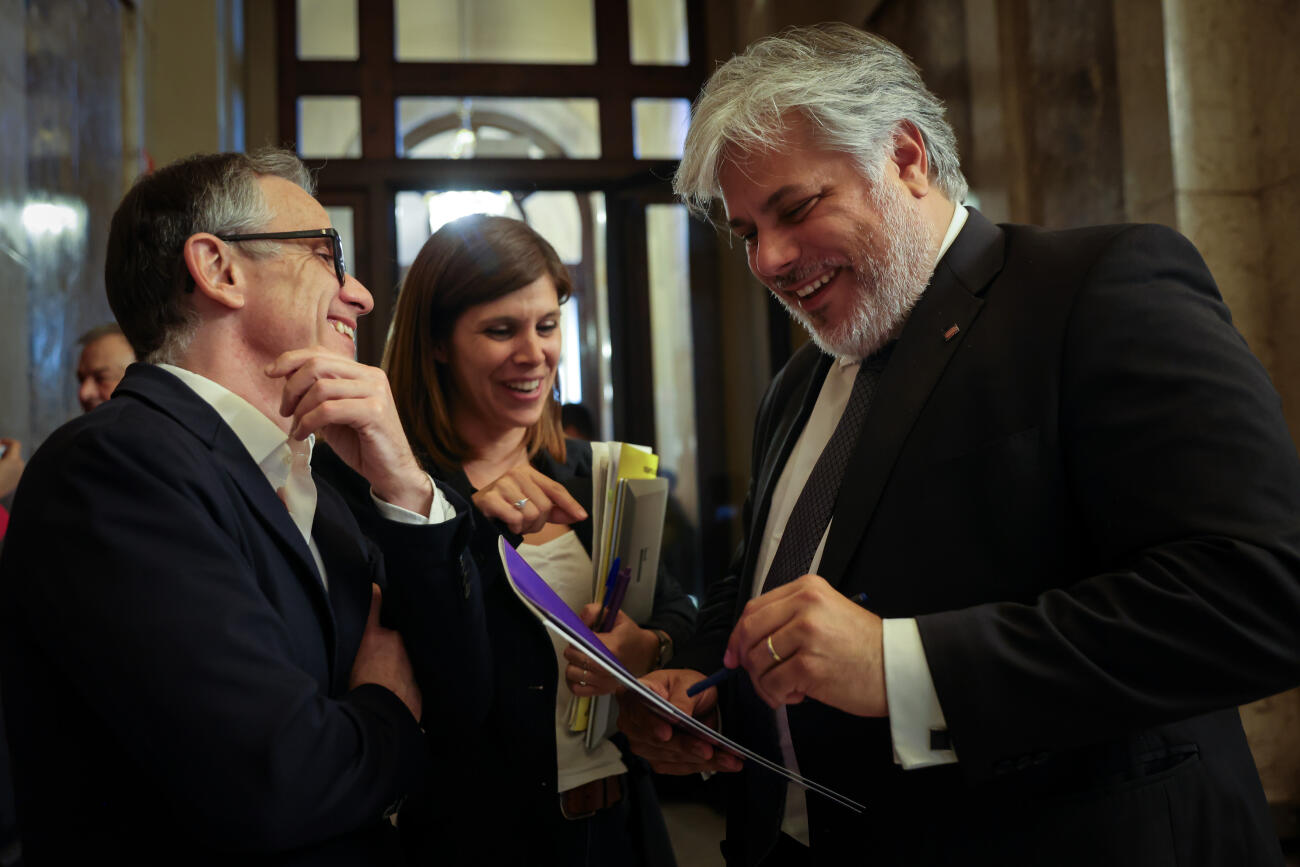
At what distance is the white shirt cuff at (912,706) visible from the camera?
47.9 inches

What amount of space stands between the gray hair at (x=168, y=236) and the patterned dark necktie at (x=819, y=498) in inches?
36.8

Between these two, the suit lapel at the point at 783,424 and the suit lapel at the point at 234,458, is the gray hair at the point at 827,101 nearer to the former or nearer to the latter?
the suit lapel at the point at 783,424

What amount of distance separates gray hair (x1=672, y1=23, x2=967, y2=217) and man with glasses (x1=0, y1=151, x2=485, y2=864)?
693 mm

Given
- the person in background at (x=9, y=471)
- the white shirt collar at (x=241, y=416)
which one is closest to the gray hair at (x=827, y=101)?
the white shirt collar at (x=241, y=416)

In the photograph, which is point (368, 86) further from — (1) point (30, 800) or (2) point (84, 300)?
(1) point (30, 800)

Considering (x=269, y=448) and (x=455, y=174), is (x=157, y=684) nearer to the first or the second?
(x=269, y=448)

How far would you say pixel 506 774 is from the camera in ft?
6.15

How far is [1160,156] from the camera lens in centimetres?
321

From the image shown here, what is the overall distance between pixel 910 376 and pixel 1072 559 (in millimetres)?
337

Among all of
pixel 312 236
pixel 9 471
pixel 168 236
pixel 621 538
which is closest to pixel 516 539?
pixel 621 538

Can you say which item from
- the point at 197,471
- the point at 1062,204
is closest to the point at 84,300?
the point at 197,471

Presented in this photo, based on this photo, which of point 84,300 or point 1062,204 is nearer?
point 1062,204

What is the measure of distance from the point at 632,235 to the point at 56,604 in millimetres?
5762

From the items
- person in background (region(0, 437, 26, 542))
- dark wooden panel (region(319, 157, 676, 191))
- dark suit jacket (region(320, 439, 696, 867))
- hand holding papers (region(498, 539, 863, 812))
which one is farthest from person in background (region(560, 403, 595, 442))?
hand holding papers (region(498, 539, 863, 812))
